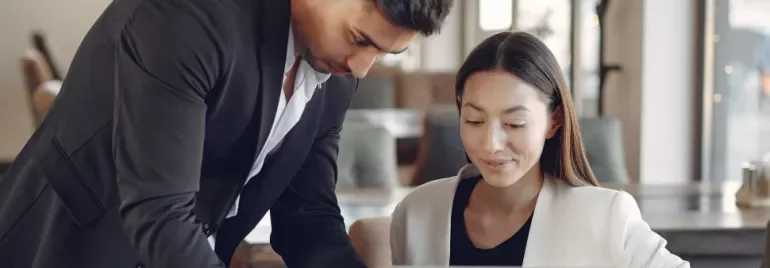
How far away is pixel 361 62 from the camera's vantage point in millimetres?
809

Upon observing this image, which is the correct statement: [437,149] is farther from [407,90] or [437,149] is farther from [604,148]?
[407,90]

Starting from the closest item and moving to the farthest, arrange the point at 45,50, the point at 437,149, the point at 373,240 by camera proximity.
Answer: the point at 373,240
the point at 437,149
the point at 45,50

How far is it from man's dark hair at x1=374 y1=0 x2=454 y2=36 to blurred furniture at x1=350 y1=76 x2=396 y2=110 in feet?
10.2

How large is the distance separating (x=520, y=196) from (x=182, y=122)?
52 cm

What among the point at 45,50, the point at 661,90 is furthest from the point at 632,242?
the point at 45,50

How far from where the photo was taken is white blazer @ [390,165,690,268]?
39.6 inches

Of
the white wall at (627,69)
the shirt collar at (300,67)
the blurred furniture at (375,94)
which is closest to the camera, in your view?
the shirt collar at (300,67)

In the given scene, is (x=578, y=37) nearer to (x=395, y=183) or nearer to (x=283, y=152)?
(x=395, y=183)

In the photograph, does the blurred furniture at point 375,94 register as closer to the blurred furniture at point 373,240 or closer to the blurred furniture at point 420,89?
the blurred furniture at point 420,89

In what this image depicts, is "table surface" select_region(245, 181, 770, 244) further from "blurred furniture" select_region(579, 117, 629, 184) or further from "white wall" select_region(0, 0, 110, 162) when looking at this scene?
"white wall" select_region(0, 0, 110, 162)

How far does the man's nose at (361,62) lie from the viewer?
801 millimetres

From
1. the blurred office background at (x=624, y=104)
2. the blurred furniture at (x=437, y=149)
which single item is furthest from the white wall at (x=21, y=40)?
the blurred furniture at (x=437, y=149)

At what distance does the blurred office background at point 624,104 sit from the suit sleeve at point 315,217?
249 millimetres

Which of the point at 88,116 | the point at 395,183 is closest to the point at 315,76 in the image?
the point at 88,116
